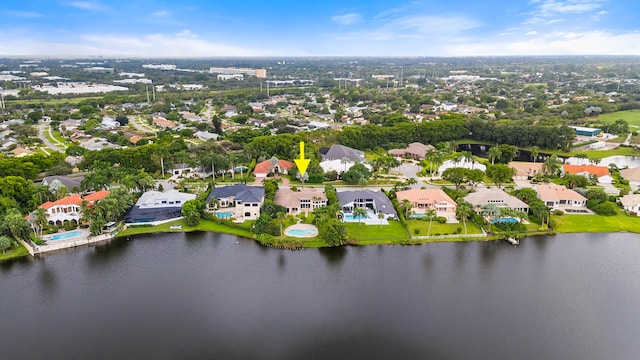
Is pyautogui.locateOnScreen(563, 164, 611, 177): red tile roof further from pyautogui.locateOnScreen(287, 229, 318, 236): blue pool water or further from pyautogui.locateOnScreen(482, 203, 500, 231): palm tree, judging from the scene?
pyautogui.locateOnScreen(287, 229, 318, 236): blue pool water

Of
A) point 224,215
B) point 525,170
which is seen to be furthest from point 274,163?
point 525,170

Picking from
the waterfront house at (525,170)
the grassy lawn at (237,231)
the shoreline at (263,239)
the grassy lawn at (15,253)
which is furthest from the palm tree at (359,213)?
the grassy lawn at (15,253)

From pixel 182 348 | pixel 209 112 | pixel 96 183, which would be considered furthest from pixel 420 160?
pixel 209 112

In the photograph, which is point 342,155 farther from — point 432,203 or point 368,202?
point 432,203

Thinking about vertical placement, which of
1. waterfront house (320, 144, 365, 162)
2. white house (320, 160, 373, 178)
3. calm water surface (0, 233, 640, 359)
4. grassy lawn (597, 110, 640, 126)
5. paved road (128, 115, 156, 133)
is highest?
grassy lawn (597, 110, 640, 126)

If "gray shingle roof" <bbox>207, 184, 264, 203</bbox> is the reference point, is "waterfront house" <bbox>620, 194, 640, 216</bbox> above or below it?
below

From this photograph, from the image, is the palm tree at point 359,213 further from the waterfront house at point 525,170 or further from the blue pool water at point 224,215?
the waterfront house at point 525,170

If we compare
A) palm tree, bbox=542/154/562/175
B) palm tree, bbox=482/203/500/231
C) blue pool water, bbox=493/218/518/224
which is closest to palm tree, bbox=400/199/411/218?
palm tree, bbox=482/203/500/231
